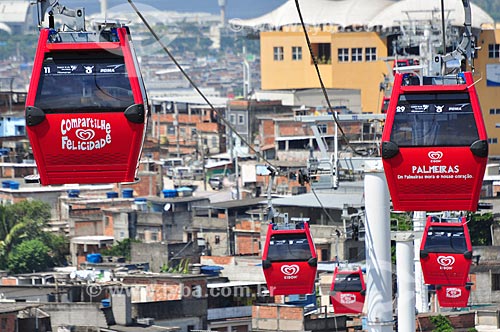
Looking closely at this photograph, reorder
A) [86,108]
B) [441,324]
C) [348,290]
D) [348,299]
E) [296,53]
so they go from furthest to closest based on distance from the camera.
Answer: [296,53] → [441,324] → [348,299] → [348,290] → [86,108]

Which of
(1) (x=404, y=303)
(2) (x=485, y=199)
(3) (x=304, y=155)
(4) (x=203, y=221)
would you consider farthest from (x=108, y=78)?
(3) (x=304, y=155)

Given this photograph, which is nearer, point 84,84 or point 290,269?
point 84,84

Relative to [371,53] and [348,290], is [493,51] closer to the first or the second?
[371,53]

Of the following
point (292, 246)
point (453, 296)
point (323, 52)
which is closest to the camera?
point (292, 246)

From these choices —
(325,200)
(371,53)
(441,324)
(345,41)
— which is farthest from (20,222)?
(371,53)

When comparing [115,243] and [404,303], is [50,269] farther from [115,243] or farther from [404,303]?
[404,303]

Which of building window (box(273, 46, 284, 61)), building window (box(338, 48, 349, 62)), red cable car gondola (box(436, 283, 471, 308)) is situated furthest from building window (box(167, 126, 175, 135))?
red cable car gondola (box(436, 283, 471, 308))

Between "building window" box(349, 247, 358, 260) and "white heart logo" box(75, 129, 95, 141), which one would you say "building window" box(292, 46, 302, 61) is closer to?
"building window" box(349, 247, 358, 260)
